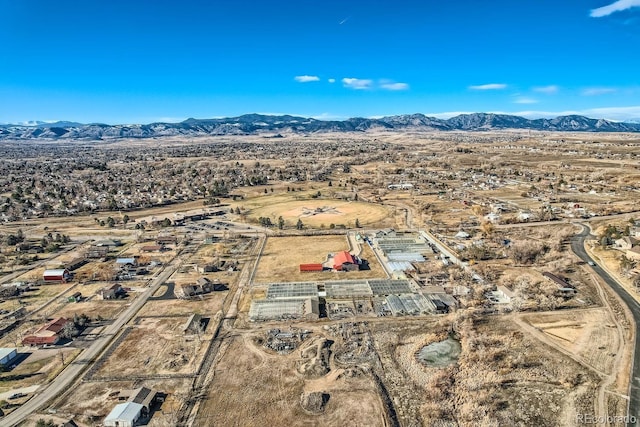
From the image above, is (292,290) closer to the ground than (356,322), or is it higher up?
higher up

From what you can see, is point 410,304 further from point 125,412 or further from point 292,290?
point 125,412

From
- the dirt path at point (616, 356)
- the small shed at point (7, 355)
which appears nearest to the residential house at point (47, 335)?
the small shed at point (7, 355)

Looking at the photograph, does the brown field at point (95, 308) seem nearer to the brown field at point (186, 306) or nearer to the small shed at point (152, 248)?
the brown field at point (186, 306)

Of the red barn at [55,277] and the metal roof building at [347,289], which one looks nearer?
the metal roof building at [347,289]

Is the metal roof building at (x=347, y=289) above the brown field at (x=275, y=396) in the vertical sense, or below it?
above

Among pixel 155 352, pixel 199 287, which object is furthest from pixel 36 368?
pixel 199 287

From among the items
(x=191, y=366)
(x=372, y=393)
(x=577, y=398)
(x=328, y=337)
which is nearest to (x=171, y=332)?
(x=191, y=366)

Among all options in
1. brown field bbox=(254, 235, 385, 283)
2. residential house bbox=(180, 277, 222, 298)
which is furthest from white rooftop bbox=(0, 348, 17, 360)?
brown field bbox=(254, 235, 385, 283)
